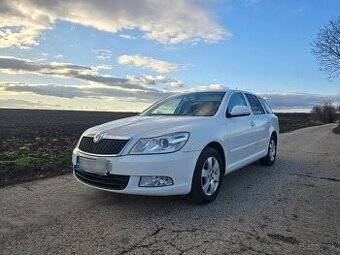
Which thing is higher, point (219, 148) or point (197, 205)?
point (219, 148)

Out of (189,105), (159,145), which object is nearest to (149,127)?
(159,145)

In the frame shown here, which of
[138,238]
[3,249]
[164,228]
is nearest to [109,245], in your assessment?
[138,238]

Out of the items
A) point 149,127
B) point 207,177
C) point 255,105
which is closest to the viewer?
point 149,127

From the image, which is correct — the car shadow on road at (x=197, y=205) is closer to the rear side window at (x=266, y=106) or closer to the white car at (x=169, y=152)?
the white car at (x=169, y=152)

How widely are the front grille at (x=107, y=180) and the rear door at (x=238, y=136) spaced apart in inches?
72.6

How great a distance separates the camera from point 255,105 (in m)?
7.73

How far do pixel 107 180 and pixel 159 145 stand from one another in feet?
2.64

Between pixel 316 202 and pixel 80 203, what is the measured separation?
3.39 metres

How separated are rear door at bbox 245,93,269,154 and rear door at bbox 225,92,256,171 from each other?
0.73ft

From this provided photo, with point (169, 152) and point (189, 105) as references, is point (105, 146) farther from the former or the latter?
point (189, 105)

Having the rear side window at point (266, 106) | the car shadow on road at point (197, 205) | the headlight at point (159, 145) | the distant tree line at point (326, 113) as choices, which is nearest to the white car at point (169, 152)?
the headlight at point (159, 145)

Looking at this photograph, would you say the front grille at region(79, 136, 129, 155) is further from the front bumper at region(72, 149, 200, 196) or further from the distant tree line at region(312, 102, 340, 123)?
the distant tree line at region(312, 102, 340, 123)

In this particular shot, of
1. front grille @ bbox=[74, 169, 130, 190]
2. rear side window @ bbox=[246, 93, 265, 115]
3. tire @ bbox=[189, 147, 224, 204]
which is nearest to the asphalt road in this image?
tire @ bbox=[189, 147, 224, 204]

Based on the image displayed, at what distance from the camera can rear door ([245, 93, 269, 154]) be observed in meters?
7.27
